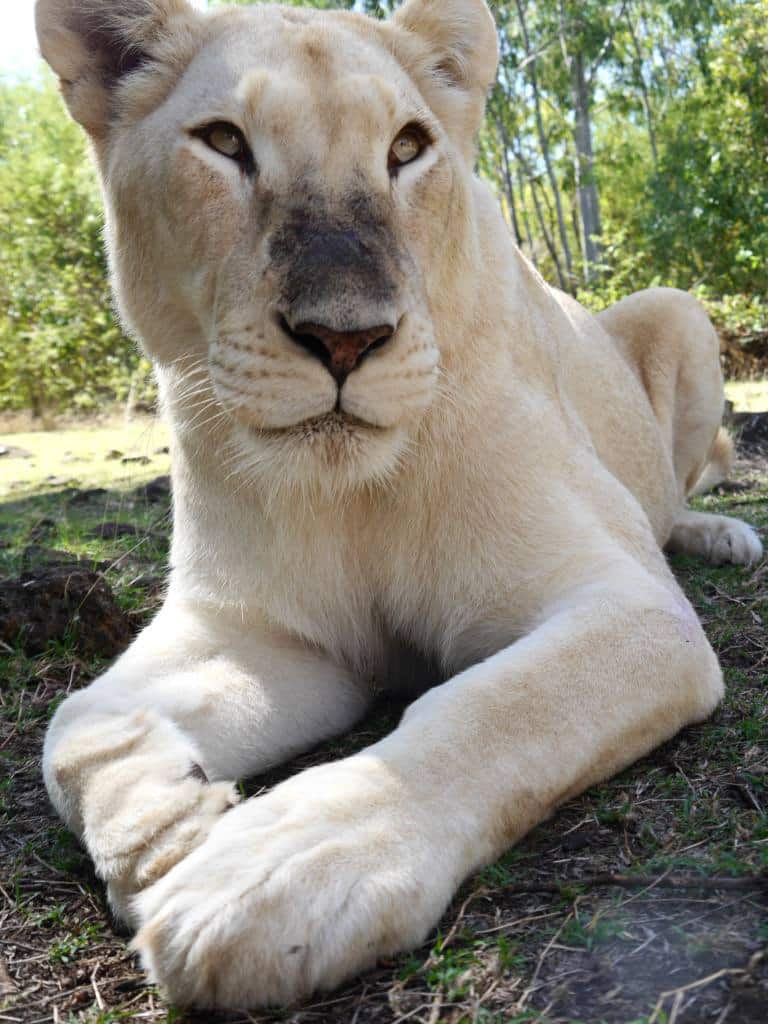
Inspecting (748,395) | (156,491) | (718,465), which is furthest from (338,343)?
(748,395)

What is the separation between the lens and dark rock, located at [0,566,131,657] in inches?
135

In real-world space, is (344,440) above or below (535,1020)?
above

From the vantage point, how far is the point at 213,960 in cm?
155

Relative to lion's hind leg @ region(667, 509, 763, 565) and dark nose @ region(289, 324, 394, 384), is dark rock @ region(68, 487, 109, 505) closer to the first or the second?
lion's hind leg @ region(667, 509, 763, 565)

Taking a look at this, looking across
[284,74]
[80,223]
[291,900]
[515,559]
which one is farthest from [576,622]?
[80,223]

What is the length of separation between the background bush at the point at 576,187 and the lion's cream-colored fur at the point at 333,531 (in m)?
8.70

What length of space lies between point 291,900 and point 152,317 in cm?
153

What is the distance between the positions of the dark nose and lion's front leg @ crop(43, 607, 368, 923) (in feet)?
2.61

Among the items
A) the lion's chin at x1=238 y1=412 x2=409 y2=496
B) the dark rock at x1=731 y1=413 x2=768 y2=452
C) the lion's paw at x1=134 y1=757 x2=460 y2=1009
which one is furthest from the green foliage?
the lion's paw at x1=134 y1=757 x2=460 y2=1009

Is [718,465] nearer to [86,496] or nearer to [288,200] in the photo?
[86,496]

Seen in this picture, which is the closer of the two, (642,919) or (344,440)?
(642,919)

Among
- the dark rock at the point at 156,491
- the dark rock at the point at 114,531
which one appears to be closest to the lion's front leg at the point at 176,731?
the dark rock at the point at 114,531

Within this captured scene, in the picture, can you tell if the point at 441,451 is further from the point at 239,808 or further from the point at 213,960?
the point at 213,960

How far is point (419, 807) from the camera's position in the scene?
5.91ft
